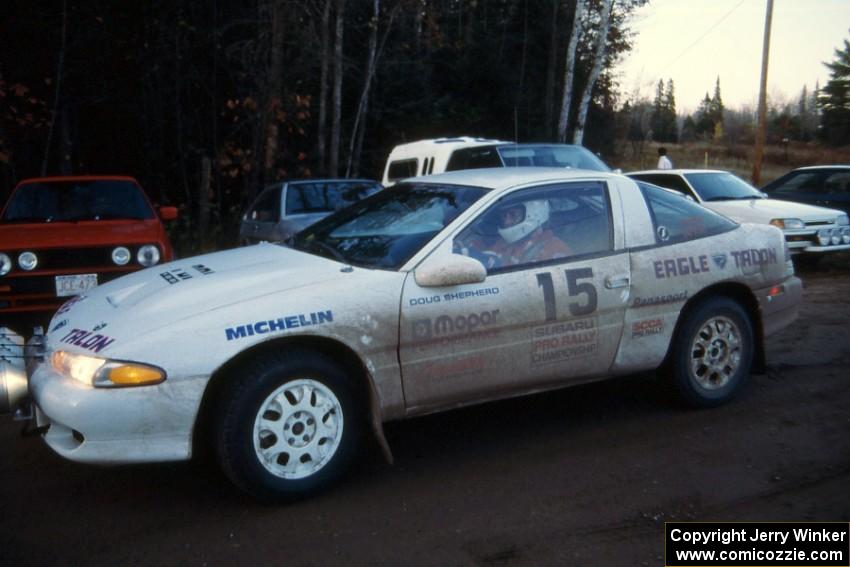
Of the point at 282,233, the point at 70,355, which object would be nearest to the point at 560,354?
the point at 70,355

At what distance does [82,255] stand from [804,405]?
5.88 metres

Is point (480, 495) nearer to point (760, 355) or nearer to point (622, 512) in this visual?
point (622, 512)

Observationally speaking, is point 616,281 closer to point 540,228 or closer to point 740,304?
point 540,228

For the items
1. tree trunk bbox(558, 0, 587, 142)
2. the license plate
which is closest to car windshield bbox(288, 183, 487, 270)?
the license plate

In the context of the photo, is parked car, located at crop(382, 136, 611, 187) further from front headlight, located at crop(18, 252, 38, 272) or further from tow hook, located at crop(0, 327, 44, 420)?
tow hook, located at crop(0, 327, 44, 420)

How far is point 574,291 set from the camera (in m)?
4.50

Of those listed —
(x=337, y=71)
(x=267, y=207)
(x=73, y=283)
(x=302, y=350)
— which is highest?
(x=337, y=71)

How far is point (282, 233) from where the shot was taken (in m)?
10.3

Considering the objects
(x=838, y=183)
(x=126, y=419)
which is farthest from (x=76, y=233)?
(x=838, y=183)

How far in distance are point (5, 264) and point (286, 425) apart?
13.4ft

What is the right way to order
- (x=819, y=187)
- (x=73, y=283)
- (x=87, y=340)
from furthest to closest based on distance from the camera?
(x=819, y=187) → (x=73, y=283) → (x=87, y=340)

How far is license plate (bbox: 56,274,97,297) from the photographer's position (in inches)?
264

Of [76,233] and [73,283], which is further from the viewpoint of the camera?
[76,233]

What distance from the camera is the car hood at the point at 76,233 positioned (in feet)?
22.3
